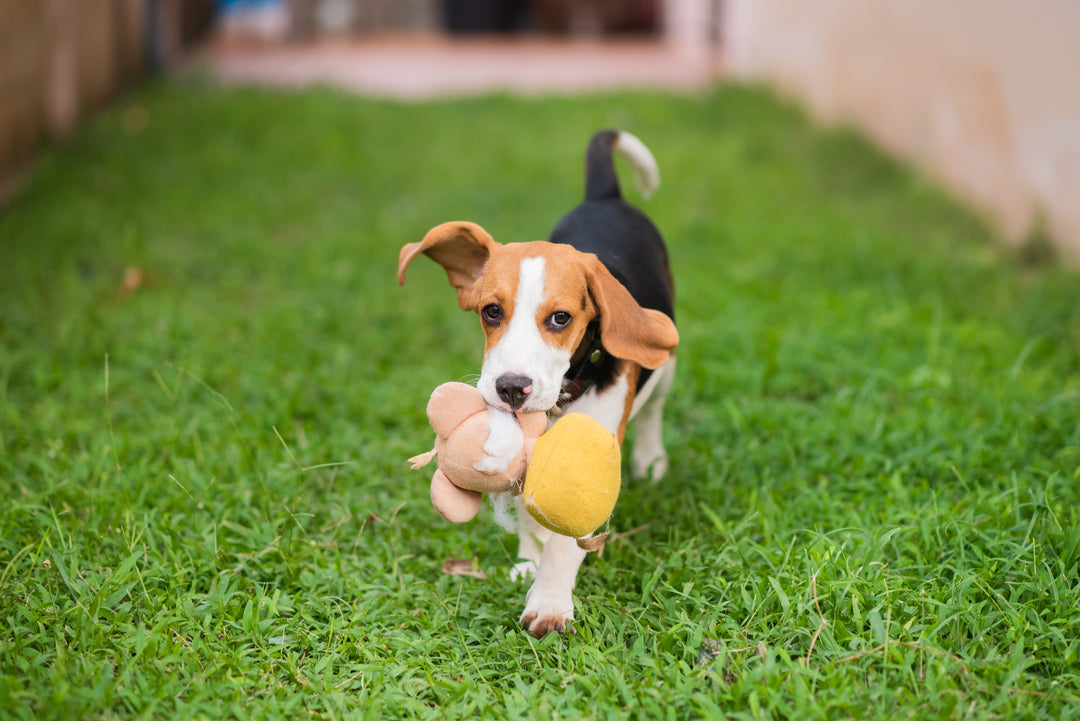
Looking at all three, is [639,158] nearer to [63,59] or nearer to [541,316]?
[541,316]

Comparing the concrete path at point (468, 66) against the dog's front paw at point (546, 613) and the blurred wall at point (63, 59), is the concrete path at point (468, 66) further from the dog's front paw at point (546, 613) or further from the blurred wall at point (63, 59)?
the dog's front paw at point (546, 613)

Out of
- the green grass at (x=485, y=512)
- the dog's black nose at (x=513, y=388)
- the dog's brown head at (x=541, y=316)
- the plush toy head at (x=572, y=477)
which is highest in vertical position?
the dog's brown head at (x=541, y=316)

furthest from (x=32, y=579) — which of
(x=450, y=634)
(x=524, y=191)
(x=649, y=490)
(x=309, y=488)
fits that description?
(x=524, y=191)

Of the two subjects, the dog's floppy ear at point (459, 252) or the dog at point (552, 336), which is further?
the dog's floppy ear at point (459, 252)

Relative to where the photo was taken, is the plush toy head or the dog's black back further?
the dog's black back

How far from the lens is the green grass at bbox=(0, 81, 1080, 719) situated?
2.50 meters

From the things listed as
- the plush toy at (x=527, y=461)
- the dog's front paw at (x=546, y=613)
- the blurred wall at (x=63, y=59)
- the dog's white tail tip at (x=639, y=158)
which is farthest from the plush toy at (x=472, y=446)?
the blurred wall at (x=63, y=59)

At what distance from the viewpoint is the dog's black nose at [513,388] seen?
2.45 m

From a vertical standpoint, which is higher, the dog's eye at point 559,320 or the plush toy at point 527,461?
the dog's eye at point 559,320

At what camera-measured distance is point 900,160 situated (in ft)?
25.4

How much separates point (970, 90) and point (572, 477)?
5398 mm

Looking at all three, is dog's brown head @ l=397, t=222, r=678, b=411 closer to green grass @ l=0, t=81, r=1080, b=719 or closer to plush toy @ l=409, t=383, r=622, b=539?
plush toy @ l=409, t=383, r=622, b=539

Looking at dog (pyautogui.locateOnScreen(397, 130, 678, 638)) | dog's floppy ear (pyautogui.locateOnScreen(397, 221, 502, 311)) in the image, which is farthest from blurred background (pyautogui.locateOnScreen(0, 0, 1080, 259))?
A: dog's floppy ear (pyautogui.locateOnScreen(397, 221, 502, 311))

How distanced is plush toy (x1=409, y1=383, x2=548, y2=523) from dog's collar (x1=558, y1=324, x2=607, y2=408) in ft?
0.71
